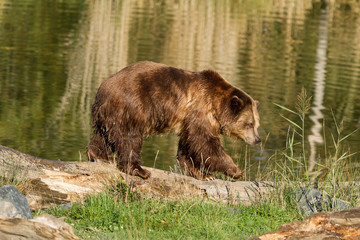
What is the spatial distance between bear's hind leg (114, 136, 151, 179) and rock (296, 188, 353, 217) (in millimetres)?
1931

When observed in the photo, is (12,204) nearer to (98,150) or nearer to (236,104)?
(98,150)

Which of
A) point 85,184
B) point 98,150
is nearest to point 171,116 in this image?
point 98,150

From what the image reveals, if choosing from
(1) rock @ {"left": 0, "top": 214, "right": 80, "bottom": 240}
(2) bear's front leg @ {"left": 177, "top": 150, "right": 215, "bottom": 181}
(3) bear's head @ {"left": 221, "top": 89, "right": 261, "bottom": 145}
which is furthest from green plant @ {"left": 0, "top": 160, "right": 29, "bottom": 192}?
(3) bear's head @ {"left": 221, "top": 89, "right": 261, "bottom": 145}

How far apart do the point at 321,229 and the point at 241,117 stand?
3.38m

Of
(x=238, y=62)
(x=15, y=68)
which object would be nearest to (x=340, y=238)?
(x=15, y=68)

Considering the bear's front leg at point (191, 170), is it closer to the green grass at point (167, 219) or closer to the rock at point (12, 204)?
the green grass at point (167, 219)

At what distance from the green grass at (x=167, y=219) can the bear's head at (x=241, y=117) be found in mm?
1642

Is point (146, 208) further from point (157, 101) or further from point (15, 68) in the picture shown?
point (15, 68)

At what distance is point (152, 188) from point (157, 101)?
1.10 metres

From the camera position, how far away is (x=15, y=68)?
1997 cm

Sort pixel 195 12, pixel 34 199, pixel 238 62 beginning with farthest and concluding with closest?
1. pixel 195 12
2. pixel 238 62
3. pixel 34 199

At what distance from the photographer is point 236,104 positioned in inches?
343

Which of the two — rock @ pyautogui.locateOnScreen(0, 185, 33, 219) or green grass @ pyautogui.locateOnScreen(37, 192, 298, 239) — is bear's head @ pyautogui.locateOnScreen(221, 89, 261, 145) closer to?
green grass @ pyautogui.locateOnScreen(37, 192, 298, 239)

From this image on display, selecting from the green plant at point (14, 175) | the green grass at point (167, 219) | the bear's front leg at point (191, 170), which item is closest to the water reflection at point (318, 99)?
the bear's front leg at point (191, 170)
